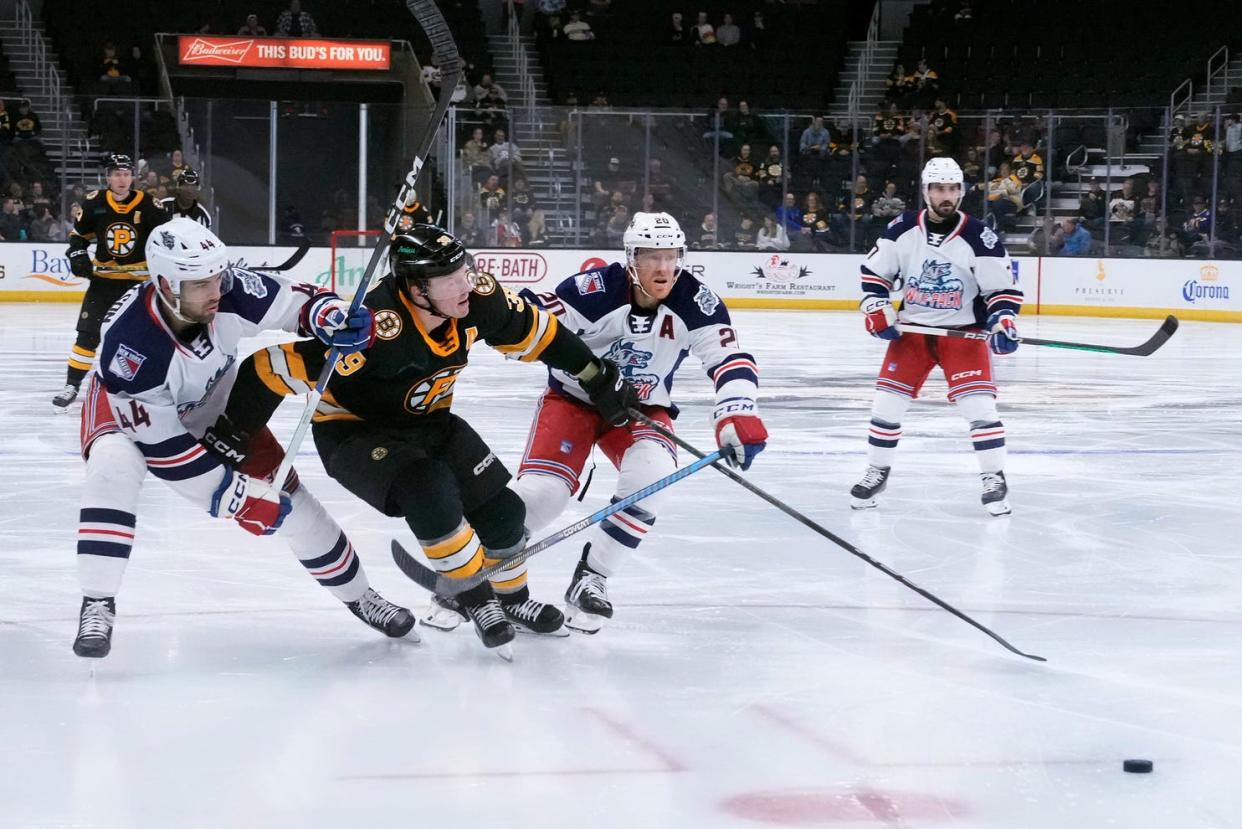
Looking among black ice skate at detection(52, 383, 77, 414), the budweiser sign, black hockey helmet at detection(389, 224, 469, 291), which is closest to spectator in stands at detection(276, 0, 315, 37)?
the budweiser sign

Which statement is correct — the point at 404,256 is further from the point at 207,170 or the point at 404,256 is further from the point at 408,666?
the point at 207,170

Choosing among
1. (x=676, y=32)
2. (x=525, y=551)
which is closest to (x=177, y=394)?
(x=525, y=551)

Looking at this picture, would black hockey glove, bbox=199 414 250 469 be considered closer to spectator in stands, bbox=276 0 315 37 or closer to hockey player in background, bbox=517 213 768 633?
hockey player in background, bbox=517 213 768 633

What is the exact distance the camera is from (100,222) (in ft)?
24.4

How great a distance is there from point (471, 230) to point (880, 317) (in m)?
9.80

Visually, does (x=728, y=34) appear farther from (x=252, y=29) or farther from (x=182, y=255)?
(x=182, y=255)

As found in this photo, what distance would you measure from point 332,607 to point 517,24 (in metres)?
16.2

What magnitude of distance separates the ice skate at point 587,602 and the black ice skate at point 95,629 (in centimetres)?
103

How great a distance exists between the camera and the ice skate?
3.73 metres

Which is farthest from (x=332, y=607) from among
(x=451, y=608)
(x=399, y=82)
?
(x=399, y=82)

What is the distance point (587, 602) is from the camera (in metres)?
3.79

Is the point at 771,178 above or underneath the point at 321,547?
above

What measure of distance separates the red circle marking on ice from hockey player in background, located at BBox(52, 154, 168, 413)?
5508 millimetres

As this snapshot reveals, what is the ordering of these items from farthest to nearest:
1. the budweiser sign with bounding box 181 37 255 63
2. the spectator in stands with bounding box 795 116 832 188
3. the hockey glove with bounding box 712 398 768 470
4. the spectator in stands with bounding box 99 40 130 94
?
the budweiser sign with bounding box 181 37 255 63 → the spectator in stands with bounding box 99 40 130 94 → the spectator in stands with bounding box 795 116 832 188 → the hockey glove with bounding box 712 398 768 470
